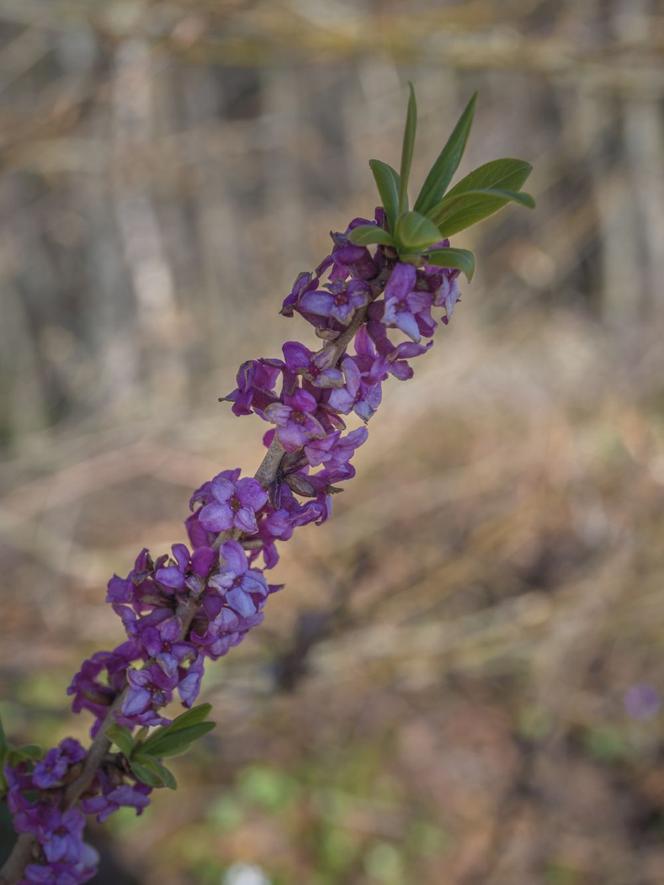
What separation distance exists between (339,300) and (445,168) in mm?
209

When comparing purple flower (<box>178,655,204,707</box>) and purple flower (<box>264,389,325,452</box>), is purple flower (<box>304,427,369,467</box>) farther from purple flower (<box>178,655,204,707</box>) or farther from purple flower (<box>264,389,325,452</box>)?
purple flower (<box>178,655,204,707</box>)

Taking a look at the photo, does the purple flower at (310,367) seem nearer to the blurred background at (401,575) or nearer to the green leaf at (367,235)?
the green leaf at (367,235)

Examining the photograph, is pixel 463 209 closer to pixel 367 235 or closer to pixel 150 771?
pixel 367 235

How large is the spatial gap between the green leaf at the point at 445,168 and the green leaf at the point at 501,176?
0.04m

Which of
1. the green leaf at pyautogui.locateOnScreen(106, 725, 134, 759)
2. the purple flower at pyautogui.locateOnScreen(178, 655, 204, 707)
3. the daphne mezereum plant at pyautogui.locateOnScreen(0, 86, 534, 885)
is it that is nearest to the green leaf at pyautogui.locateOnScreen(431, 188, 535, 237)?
A: the daphne mezereum plant at pyautogui.locateOnScreen(0, 86, 534, 885)

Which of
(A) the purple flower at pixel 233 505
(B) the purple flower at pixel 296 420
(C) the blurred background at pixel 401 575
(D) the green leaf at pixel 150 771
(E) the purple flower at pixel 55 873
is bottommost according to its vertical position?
(E) the purple flower at pixel 55 873

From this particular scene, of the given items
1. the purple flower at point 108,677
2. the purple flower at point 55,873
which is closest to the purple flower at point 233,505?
the purple flower at point 108,677

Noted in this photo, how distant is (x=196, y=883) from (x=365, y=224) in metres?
3.37

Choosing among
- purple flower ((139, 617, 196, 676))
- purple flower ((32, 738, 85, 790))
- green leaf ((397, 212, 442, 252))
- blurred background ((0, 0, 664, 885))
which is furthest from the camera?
blurred background ((0, 0, 664, 885))

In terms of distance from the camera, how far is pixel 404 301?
780 millimetres

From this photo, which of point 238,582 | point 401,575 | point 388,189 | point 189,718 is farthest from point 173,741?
point 401,575

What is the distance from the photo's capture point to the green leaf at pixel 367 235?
75 cm

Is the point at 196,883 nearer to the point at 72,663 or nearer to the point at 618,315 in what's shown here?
the point at 72,663

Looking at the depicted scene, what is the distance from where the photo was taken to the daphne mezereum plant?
2.58 ft
